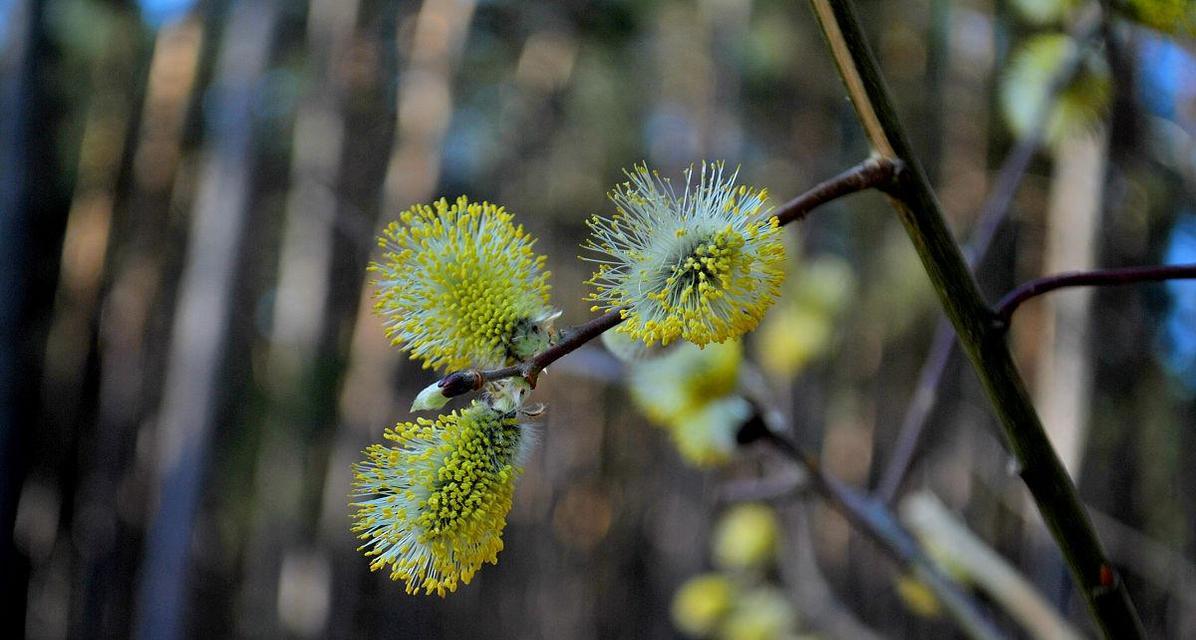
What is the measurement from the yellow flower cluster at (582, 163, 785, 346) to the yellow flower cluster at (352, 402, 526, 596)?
0.09 meters

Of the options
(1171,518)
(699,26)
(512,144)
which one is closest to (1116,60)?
(1171,518)

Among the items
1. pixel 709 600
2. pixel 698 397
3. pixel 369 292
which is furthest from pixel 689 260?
pixel 369 292

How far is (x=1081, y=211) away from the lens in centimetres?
144

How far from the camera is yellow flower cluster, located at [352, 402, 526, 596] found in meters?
0.51

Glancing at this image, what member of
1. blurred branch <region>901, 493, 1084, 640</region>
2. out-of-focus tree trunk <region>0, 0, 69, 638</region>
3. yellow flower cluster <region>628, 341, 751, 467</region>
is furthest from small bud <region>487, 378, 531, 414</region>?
out-of-focus tree trunk <region>0, 0, 69, 638</region>

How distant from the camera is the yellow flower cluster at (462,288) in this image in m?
0.54

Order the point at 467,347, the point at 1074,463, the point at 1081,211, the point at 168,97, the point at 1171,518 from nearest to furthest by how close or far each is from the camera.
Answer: the point at 467,347, the point at 1074,463, the point at 1081,211, the point at 1171,518, the point at 168,97

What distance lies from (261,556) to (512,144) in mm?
3220

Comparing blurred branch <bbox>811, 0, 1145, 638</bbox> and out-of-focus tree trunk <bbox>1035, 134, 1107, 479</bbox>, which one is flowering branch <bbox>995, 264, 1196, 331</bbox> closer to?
blurred branch <bbox>811, 0, 1145, 638</bbox>

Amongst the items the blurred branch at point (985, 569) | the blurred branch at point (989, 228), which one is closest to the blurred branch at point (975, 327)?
the blurred branch at point (989, 228)

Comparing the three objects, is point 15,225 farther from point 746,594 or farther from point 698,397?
point 698,397

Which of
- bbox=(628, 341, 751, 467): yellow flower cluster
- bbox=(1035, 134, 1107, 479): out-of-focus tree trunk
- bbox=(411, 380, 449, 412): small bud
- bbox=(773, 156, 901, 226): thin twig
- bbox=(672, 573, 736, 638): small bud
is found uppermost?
bbox=(1035, 134, 1107, 479): out-of-focus tree trunk

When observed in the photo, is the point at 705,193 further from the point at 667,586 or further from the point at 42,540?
the point at 42,540

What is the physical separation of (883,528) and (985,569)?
0.62 feet
